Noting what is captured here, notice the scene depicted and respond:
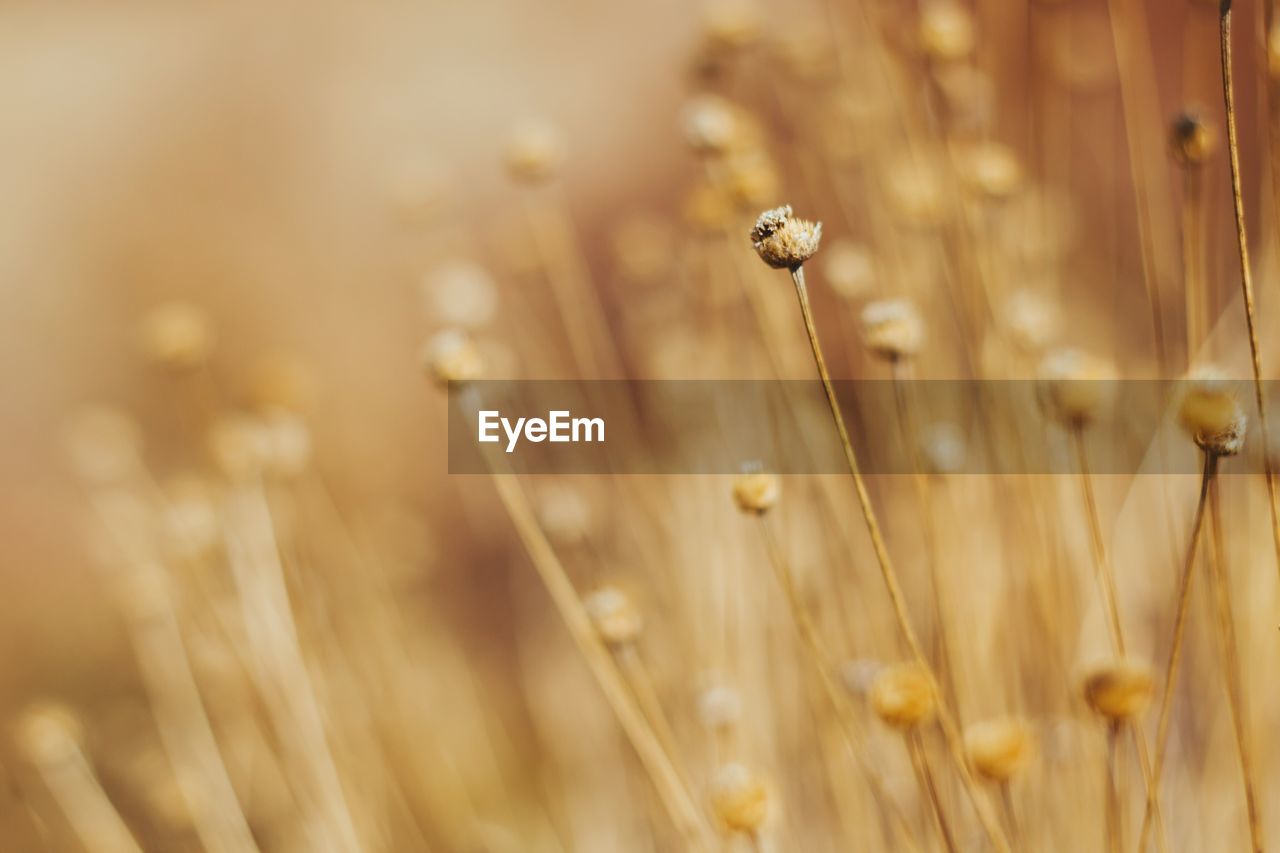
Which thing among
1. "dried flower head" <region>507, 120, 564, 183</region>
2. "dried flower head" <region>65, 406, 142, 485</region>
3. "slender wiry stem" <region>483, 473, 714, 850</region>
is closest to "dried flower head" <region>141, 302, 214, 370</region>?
"dried flower head" <region>65, 406, 142, 485</region>

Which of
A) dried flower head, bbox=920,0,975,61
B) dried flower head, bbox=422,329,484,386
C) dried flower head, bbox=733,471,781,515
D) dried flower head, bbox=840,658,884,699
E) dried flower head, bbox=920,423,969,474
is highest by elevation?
dried flower head, bbox=920,0,975,61

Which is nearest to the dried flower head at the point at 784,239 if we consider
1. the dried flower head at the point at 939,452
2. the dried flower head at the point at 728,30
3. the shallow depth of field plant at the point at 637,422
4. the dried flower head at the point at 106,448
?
the shallow depth of field plant at the point at 637,422

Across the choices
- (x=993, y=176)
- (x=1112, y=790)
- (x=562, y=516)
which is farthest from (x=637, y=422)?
(x=1112, y=790)

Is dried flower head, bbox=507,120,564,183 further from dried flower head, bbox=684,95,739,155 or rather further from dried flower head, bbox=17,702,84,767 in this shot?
dried flower head, bbox=17,702,84,767

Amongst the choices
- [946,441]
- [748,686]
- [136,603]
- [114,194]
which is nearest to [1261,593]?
[946,441]

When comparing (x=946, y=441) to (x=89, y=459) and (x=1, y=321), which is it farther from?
(x=1, y=321)

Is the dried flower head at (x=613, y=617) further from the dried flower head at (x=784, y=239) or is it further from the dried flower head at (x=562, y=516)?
the dried flower head at (x=562, y=516)

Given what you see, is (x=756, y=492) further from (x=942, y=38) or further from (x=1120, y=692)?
(x=942, y=38)
